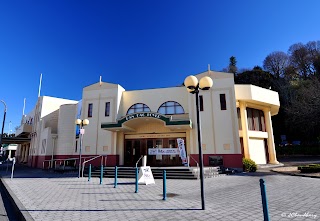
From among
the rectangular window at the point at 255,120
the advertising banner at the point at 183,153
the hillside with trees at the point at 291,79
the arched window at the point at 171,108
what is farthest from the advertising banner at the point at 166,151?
the hillside with trees at the point at 291,79

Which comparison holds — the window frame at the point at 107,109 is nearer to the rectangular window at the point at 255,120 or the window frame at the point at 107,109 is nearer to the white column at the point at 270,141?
the rectangular window at the point at 255,120

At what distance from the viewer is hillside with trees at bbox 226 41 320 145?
125 feet

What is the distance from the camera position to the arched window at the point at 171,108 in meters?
20.1

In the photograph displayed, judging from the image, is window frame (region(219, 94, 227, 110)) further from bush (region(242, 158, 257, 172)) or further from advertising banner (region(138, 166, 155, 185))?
advertising banner (region(138, 166, 155, 185))

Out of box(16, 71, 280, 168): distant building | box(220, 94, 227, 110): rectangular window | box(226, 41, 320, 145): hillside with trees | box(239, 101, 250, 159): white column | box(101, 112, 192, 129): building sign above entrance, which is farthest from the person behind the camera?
box(226, 41, 320, 145): hillside with trees

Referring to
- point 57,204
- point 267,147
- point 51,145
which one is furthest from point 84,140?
point 267,147

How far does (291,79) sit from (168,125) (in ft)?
135

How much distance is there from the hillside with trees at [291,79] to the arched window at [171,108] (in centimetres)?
2298

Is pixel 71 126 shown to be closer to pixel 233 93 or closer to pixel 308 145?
pixel 233 93

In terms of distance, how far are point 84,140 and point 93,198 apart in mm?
13897

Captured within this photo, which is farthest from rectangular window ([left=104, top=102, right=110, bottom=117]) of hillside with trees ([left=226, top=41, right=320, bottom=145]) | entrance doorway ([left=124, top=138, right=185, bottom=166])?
hillside with trees ([left=226, top=41, right=320, bottom=145])

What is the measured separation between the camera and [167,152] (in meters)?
16.8

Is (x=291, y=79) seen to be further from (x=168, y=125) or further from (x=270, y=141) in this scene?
(x=168, y=125)

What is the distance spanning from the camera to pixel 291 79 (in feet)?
150
